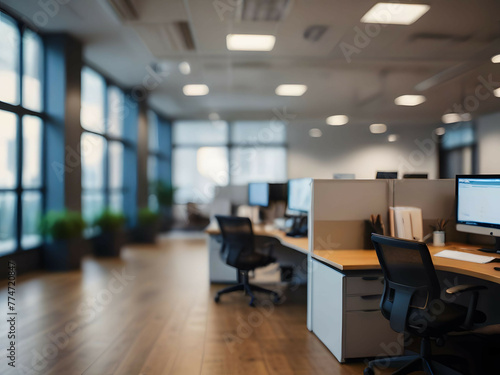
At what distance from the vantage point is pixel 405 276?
2092 millimetres

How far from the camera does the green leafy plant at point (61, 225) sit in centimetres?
508

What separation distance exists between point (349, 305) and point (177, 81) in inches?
215

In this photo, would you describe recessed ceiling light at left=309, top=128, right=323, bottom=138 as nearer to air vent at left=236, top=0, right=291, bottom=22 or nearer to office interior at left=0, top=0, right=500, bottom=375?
office interior at left=0, top=0, right=500, bottom=375

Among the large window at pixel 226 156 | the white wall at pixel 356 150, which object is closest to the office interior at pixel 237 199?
the large window at pixel 226 156

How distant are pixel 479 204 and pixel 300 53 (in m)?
2.96

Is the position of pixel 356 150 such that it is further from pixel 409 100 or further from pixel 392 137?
pixel 409 100

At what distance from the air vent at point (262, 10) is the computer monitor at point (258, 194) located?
74.6 inches

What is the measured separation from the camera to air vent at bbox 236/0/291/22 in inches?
135

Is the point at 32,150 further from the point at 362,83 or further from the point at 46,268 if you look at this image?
the point at 362,83

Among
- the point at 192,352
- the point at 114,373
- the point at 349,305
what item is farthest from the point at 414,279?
the point at 114,373

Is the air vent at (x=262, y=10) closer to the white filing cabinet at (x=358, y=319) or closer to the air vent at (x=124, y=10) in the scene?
the air vent at (x=124, y=10)

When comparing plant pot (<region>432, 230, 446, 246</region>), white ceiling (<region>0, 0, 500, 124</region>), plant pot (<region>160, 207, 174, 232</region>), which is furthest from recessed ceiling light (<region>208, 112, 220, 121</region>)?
plant pot (<region>432, 230, 446, 246</region>)

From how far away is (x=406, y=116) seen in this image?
952 cm

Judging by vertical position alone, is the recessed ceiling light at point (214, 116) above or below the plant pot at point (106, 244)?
above
